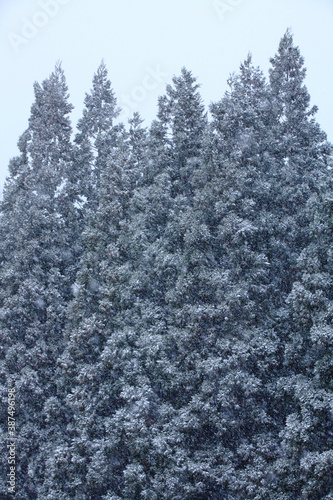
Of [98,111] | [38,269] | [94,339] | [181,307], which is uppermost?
[98,111]

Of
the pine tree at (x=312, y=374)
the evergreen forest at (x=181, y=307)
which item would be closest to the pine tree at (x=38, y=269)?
the evergreen forest at (x=181, y=307)

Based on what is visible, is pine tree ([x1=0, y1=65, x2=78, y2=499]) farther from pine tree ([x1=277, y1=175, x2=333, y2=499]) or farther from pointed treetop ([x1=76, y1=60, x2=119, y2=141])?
pine tree ([x1=277, y1=175, x2=333, y2=499])

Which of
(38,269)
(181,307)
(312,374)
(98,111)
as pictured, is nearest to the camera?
(312,374)

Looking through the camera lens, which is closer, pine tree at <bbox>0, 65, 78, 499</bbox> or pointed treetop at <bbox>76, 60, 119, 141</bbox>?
pine tree at <bbox>0, 65, 78, 499</bbox>

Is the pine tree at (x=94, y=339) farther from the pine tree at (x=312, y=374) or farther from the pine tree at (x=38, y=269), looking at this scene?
the pine tree at (x=312, y=374)

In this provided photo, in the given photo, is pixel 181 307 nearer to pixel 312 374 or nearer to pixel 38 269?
pixel 312 374

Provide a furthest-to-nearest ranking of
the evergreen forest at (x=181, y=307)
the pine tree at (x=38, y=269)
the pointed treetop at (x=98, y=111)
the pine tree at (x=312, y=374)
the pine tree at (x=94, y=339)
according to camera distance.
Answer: the pointed treetop at (x=98, y=111)
the pine tree at (x=38, y=269)
the pine tree at (x=94, y=339)
the evergreen forest at (x=181, y=307)
the pine tree at (x=312, y=374)


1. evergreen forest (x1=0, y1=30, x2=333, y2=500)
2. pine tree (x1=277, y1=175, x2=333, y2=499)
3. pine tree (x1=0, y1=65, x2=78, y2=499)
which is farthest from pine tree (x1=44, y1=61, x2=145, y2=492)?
pine tree (x1=277, y1=175, x2=333, y2=499)

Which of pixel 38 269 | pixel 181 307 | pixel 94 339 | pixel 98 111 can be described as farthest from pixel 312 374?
pixel 98 111

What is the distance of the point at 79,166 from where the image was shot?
2364cm

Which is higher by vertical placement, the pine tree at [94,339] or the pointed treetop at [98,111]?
the pointed treetop at [98,111]

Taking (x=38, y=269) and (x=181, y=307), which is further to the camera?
(x=38, y=269)

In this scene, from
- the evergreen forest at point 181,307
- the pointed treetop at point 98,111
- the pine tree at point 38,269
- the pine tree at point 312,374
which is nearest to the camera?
the pine tree at point 312,374

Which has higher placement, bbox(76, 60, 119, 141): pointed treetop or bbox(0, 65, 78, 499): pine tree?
bbox(76, 60, 119, 141): pointed treetop
